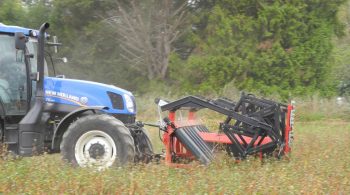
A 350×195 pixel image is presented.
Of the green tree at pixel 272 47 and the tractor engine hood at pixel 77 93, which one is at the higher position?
the green tree at pixel 272 47

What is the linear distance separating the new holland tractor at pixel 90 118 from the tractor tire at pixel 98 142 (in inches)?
0.6

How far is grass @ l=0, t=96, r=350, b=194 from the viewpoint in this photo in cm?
646

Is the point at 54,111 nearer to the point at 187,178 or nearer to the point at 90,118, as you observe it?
the point at 90,118

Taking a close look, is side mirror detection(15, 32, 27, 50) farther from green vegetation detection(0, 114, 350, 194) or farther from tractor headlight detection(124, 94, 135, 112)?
tractor headlight detection(124, 94, 135, 112)

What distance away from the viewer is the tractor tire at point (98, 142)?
823 centimetres

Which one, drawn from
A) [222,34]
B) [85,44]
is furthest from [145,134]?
[85,44]

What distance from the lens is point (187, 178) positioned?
714cm

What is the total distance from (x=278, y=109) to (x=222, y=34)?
1478 cm

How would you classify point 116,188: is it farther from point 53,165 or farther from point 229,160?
point 229,160

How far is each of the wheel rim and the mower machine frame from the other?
87cm

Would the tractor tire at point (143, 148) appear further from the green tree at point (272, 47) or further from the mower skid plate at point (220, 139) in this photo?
the green tree at point (272, 47)

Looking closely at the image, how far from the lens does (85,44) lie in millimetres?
27188

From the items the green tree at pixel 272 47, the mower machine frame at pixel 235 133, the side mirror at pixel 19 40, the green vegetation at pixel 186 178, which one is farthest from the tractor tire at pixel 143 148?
the green tree at pixel 272 47

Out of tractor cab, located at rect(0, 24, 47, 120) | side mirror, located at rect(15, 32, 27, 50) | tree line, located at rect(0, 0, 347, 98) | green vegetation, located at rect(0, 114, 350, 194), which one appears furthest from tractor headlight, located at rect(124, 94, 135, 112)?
tree line, located at rect(0, 0, 347, 98)
